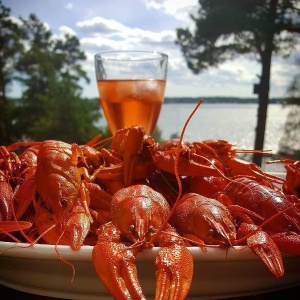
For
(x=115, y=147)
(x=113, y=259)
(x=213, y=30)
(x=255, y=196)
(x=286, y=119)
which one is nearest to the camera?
(x=113, y=259)

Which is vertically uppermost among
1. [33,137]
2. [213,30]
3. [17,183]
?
[213,30]

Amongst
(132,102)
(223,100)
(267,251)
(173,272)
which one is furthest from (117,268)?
(223,100)

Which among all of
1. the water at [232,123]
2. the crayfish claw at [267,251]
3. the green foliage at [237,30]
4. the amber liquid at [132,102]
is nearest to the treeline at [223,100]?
the water at [232,123]

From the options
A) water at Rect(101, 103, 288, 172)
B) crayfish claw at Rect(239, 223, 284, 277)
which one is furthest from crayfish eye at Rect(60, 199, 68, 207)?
water at Rect(101, 103, 288, 172)

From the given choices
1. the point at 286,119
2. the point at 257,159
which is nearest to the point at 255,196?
the point at 257,159

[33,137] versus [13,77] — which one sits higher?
[13,77]

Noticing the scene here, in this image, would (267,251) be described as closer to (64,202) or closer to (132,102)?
(64,202)

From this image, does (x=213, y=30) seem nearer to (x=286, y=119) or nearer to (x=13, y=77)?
Result: (x=286, y=119)
